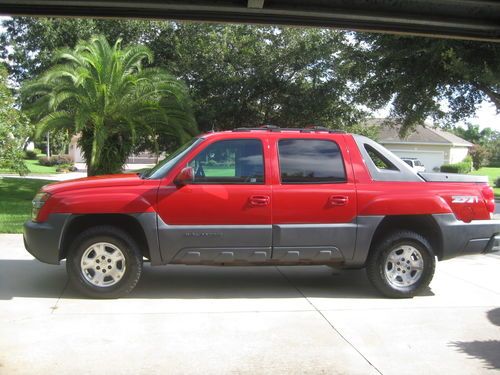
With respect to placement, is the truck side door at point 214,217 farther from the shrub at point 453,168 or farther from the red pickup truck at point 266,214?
the shrub at point 453,168

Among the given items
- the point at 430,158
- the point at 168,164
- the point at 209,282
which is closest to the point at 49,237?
the point at 168,164

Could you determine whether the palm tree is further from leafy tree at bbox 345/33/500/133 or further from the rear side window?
the rear side window

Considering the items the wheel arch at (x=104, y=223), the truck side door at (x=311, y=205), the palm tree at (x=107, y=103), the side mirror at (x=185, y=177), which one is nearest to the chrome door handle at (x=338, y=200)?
the truck side door at (x=311, y=205)

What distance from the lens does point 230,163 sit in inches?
270

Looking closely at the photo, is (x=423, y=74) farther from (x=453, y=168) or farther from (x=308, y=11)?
(x=453, y=168)

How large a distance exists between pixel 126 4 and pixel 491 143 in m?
99.3

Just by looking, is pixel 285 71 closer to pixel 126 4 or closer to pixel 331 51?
pixel 331 51

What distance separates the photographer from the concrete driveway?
15.6ft

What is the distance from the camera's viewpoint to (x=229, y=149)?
687 centimetres

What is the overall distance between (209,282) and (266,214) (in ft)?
5.00

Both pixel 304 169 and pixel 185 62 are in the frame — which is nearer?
pixel 304 169

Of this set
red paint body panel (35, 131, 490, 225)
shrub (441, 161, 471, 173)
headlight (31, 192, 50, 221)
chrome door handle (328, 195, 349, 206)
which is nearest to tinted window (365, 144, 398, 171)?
red paint body panel (35, 131, 490, 225)

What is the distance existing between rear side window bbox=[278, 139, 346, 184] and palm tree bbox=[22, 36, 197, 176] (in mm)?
10502

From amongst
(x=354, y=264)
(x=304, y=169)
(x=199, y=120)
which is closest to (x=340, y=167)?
(x=304, y=169)
